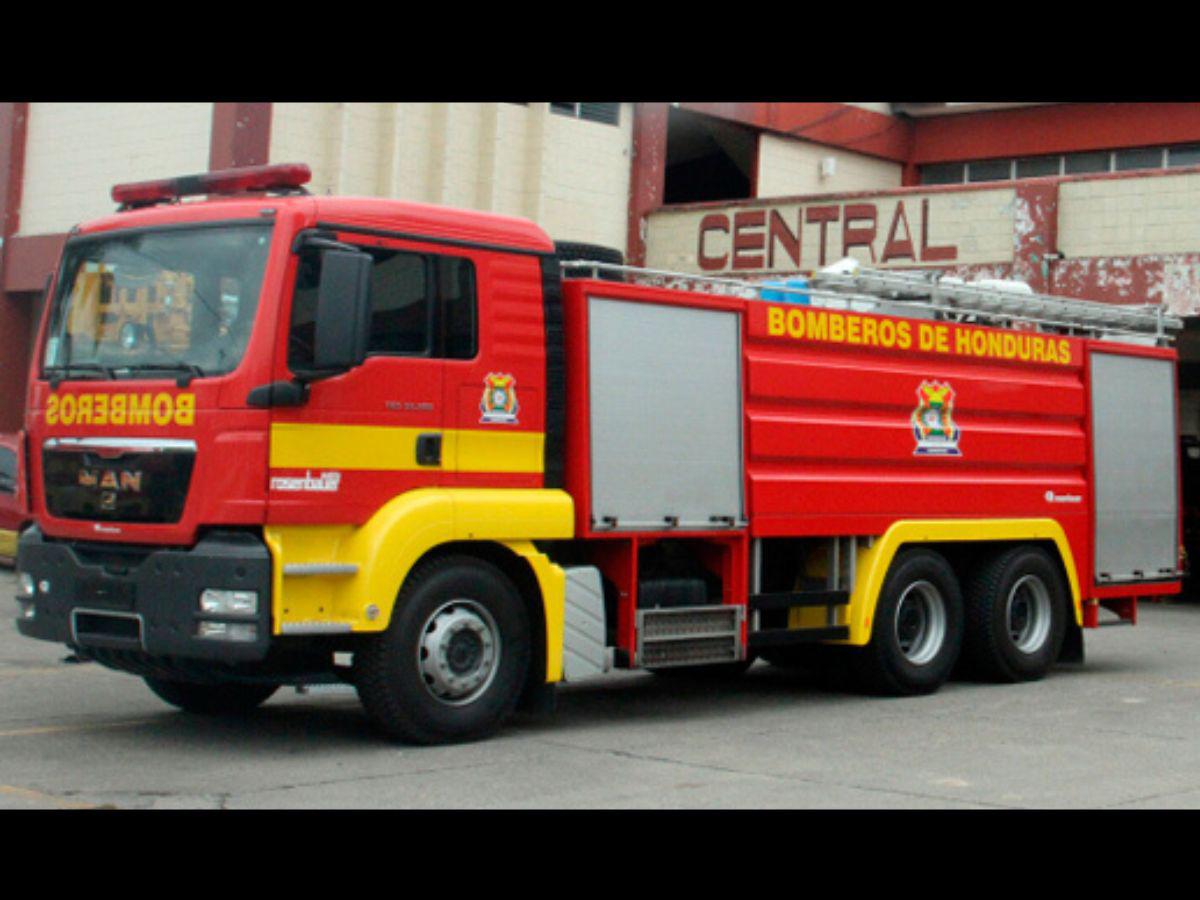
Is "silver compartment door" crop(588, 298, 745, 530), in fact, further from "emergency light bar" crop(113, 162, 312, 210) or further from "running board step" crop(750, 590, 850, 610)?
"emergency light bar" crop(113, 162, 312, 210)

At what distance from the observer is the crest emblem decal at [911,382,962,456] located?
1172cm

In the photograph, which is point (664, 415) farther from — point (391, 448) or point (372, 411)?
point (372, 411)

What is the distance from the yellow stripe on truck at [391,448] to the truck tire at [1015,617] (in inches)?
165

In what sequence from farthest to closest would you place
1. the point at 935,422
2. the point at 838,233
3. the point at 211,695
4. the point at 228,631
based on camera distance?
the point at 838,233 < the point at 935,422 < the point at 211,695 < the point at 228,631

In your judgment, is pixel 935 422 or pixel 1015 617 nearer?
Result: pixel 935 422

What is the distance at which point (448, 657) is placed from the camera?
8.98 meters

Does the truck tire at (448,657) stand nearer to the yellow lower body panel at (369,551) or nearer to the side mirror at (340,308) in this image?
the yellow lower body panel at (369,551)

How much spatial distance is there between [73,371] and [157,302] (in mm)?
Result: 637

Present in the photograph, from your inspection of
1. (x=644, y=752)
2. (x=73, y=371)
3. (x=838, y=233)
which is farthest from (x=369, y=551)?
(x=838, y=233)

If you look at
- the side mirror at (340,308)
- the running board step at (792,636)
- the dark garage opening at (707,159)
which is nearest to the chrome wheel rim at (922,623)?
the running board step at (792,636)

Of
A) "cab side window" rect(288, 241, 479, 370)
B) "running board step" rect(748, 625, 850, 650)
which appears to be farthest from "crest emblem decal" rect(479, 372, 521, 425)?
"running board step" rect(748, 625, 850, 650)

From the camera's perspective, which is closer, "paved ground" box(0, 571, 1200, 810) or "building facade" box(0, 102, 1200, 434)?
"paved ground" box(0, 571, 1200, 810)

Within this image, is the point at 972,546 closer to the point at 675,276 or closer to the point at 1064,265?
the point at 675,276

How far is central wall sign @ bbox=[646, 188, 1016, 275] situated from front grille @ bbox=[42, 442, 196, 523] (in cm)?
1555
